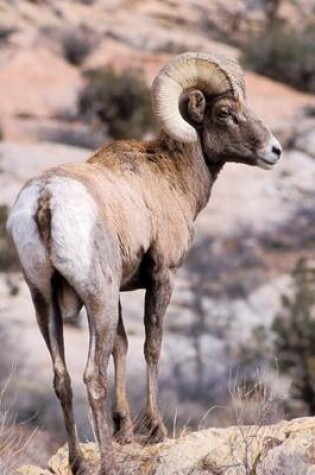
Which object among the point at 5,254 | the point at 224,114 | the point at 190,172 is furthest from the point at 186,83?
the point at 5,254

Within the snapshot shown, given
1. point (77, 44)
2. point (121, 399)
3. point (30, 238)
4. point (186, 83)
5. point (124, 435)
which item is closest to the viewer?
point (30, 238)

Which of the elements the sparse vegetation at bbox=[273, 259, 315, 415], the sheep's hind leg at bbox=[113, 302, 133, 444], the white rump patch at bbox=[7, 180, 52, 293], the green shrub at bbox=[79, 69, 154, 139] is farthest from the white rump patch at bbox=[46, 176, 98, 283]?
the green shrub at bbox=[79, 69, 154, 139]

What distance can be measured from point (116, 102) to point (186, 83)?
2934 cm

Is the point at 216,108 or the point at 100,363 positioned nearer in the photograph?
the point at 100,363

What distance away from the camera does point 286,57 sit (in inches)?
1806

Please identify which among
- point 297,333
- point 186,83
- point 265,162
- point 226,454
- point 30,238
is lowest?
point 297,333

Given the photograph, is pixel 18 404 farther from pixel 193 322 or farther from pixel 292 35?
pixel 292 35

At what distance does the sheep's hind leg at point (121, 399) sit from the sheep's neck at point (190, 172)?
1.07 meters

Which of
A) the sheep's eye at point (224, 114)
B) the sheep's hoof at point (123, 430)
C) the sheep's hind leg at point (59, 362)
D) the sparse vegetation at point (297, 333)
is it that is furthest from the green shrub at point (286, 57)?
the sheep's hind leg at point (59, 362)

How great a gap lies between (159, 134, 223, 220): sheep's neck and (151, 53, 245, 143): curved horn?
29 cm

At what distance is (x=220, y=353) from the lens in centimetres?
2441

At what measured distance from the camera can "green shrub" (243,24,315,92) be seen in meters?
44.9

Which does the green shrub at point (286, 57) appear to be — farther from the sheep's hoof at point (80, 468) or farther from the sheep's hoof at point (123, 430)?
the sheep's hoof at point (80, 468)

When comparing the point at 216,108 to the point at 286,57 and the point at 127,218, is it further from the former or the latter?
the point at 286,57
